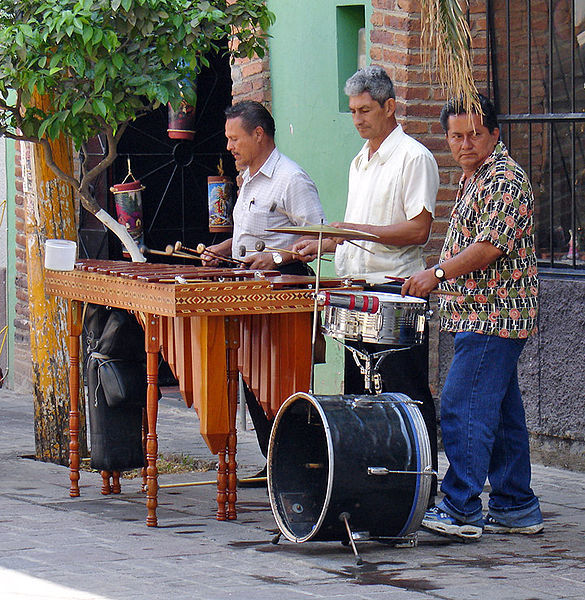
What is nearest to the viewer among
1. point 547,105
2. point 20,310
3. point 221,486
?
point 221,486

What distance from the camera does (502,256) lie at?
5.91 m

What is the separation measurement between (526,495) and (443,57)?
197cm

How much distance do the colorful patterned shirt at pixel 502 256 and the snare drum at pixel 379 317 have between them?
1.00ft

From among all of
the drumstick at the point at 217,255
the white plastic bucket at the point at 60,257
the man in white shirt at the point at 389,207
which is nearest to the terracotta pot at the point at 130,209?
the white plastic bucket at the point at 60,257

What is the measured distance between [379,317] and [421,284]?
316mm

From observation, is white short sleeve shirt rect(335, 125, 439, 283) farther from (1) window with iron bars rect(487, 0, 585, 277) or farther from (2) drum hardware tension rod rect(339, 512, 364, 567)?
(1) window with iron bars rect(487, 0, 585, 277)

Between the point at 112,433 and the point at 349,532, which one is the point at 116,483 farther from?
the point at 349,532

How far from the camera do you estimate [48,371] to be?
7984 millimetres

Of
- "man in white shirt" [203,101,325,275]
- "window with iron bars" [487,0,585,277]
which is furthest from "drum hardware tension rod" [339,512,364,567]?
"window with iron bars" [487,0,585,277]

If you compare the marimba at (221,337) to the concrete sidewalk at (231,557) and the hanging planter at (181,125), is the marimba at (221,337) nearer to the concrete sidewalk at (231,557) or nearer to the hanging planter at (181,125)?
the concrete sidewalk at (231,557)

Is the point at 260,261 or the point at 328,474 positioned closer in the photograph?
the point at 328,474

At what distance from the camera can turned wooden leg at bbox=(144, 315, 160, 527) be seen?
625 cm

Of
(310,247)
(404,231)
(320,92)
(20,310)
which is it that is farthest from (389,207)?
(20,310)

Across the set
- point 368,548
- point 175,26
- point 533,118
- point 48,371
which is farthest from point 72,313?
point 533,118
